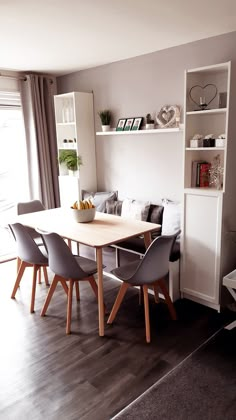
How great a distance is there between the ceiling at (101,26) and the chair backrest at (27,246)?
64.8 inches

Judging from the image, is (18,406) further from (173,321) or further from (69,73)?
(69,73)

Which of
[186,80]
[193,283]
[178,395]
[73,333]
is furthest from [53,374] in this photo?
[186,80]

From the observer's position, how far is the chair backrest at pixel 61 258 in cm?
261

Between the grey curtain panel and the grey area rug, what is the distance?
3.13m

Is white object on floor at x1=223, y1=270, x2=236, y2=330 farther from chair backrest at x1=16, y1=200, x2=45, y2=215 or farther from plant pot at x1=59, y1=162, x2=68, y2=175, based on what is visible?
plant pot at x1=59, y1=162, x2=68, y2=175

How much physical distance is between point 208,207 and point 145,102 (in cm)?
154

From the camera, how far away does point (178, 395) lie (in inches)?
82.3

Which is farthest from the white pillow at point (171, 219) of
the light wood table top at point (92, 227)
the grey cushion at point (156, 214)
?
the light wood table top at point (92, 227)

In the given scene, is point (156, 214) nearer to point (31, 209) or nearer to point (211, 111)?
point (211, 111)

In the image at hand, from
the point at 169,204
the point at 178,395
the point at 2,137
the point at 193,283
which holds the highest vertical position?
the point at 2,137

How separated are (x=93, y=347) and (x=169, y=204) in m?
1.61

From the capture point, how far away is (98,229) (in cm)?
295

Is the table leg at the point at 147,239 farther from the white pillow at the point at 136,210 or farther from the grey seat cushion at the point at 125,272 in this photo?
the white pillow at the point at 136,210

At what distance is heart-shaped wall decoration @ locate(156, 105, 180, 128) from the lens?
3.43 metres
